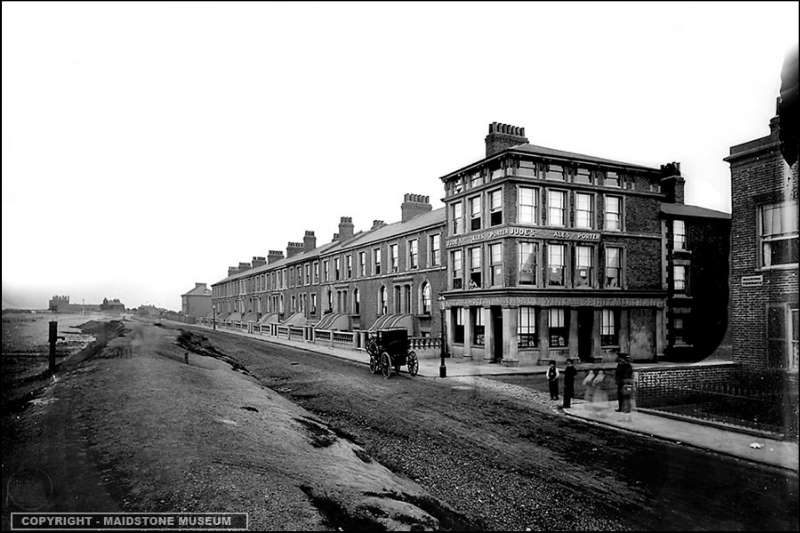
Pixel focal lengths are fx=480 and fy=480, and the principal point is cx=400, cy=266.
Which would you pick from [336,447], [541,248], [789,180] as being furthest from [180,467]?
[541,248]

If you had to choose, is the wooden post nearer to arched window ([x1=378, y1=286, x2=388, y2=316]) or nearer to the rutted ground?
the rutted ground

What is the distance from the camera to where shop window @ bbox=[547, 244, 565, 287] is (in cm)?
2461

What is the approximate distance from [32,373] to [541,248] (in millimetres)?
22932

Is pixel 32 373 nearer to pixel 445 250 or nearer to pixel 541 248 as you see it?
pixel 445 250

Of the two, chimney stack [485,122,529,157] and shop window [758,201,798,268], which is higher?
chimney stack [485,122,529,157]

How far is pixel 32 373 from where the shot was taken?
18.9m

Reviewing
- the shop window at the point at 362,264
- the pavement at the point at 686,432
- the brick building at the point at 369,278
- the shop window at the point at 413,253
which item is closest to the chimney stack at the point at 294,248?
the brick building at the point at 369,278

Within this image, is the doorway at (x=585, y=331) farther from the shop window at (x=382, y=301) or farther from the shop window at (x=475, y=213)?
the shop window at (x=382, y=301)

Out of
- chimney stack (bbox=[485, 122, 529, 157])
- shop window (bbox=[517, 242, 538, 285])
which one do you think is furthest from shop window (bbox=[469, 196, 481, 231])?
shop window (bbox=[517, 242, 538, 285])

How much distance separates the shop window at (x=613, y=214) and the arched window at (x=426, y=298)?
11.2m

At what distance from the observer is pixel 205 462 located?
23.0 ft

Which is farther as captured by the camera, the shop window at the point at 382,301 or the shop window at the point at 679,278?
the shop window at the point at 382,301

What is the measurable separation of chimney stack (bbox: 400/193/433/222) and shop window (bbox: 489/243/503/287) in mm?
14870

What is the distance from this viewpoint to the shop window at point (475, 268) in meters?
25.9
